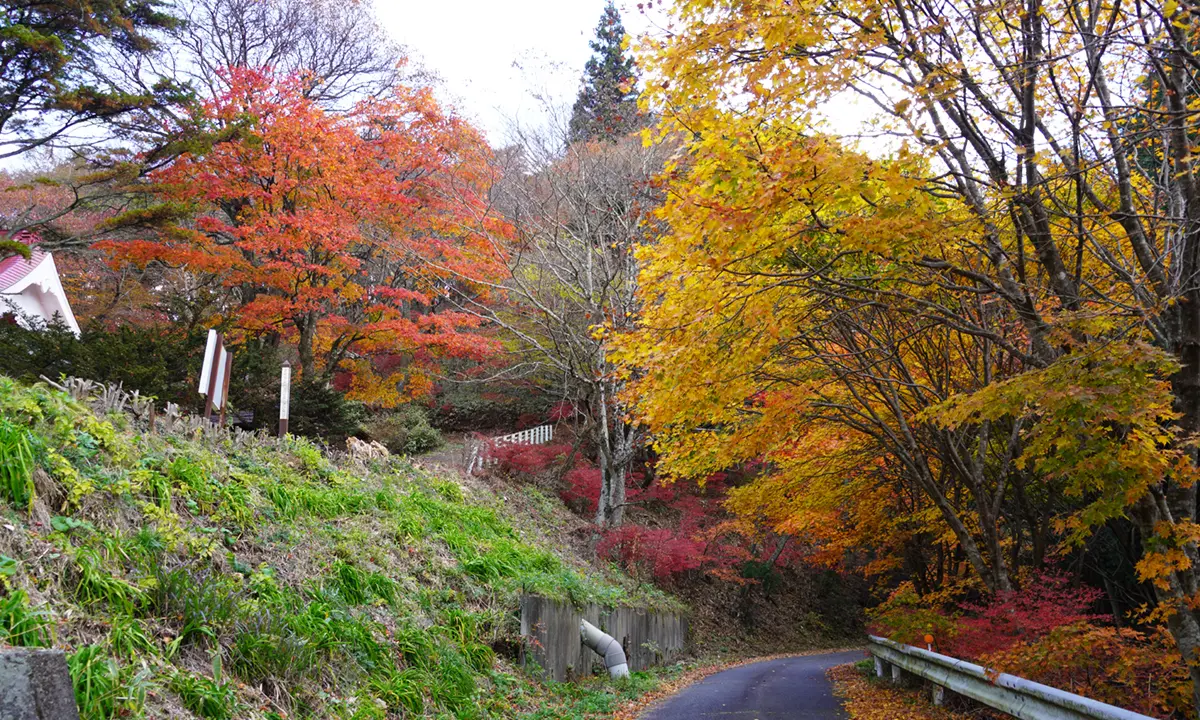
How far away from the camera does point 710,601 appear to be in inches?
975

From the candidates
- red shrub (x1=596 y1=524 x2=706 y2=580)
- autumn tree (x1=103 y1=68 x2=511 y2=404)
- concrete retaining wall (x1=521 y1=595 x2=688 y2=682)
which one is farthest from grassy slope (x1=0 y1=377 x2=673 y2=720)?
autumn tree (x1=103 y1=68 x2=511 y2=404)

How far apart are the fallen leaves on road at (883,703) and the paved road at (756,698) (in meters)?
0.23

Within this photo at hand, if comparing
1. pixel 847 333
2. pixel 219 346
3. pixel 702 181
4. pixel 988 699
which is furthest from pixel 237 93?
pixel 988 699

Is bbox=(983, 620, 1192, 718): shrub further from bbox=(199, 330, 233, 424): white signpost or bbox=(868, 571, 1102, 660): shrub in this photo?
bbox=(199, 330, 233, 424): white signpost

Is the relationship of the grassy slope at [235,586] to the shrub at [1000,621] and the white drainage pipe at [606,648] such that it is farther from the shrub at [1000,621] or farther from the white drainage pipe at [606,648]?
the shrub at [1000,621]

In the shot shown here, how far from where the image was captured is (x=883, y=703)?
1121cm

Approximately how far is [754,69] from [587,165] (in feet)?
37.9

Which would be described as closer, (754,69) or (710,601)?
(754,69)

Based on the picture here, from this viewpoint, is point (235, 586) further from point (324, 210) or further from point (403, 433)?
point (403, 433)

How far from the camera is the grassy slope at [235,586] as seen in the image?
4.57 m

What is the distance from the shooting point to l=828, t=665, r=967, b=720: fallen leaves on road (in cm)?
995

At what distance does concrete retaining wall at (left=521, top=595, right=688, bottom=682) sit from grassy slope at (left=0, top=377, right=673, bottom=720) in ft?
0.97

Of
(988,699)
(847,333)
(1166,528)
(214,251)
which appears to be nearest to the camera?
(1166,528)

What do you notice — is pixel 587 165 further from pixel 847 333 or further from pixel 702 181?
pixel 702 181
